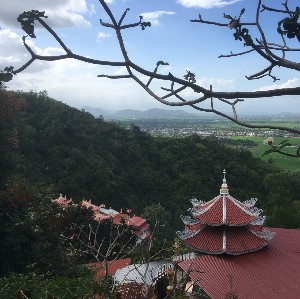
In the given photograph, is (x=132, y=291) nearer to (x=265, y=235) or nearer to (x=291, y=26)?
(x=265, y=235)

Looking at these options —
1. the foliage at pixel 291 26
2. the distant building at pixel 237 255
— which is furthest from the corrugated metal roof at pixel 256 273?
the foliage at pixel 291 26

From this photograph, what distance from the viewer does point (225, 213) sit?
22.4ft

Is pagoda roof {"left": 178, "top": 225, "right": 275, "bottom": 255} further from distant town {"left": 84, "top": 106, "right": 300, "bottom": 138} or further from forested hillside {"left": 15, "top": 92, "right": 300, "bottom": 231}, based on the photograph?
forested hillside {"left": 15, "top": 92, "right": 300, "bottom": 231}

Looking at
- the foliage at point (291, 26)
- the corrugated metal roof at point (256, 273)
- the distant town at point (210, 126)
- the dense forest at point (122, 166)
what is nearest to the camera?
the foliage at point (291, 26)

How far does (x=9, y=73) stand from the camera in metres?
1.08

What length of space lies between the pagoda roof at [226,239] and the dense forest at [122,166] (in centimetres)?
418

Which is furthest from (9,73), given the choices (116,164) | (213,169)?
(213,169)

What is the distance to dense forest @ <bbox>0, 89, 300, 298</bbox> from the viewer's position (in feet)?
42.6

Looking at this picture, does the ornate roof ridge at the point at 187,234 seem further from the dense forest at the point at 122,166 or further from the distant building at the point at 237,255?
the dense forest at the point at 122,166

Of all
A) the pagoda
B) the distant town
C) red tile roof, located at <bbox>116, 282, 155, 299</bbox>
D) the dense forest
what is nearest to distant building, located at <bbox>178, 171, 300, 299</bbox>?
the pagoda

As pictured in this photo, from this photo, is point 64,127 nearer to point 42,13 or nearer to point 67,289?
point 67,289

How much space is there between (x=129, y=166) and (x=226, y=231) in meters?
14.4

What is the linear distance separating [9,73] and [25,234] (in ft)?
19.0

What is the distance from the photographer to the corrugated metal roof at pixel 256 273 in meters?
5.09
